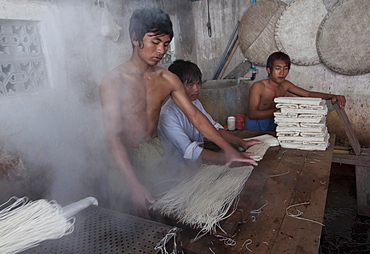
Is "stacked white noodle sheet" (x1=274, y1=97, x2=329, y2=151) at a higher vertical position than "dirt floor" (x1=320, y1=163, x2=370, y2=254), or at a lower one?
higher

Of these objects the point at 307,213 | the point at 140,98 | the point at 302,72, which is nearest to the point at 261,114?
the point at 302,72

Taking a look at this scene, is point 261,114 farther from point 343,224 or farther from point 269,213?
point 269,213

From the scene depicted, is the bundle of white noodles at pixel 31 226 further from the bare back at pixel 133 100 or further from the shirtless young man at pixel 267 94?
the shirtless young man at pixel 267 94

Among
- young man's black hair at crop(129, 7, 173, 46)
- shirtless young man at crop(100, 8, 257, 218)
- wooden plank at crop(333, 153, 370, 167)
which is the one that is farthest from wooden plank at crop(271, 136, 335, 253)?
young man's black hair at crop(129, 7, 173, 46)

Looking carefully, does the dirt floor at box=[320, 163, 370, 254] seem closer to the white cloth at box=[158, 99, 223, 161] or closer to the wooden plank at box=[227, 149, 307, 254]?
the wooden plank at box=[227, 149, 307, 254]

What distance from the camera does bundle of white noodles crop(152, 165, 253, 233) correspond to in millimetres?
1291

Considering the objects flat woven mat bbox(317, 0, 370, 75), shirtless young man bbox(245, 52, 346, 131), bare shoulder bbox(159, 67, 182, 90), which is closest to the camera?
bare shoulder bbox(159, 67, 182, 90)

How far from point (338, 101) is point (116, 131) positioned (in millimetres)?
2567

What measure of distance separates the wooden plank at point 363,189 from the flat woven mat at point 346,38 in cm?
183

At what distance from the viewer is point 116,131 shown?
181 cm

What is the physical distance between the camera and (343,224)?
3189 mm

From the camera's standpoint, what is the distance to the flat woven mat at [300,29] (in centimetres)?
425

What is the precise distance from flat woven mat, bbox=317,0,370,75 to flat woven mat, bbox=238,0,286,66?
0.75 metres

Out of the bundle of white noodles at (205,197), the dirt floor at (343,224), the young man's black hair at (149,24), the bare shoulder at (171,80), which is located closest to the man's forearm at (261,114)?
the dirt floor at (343,224)
